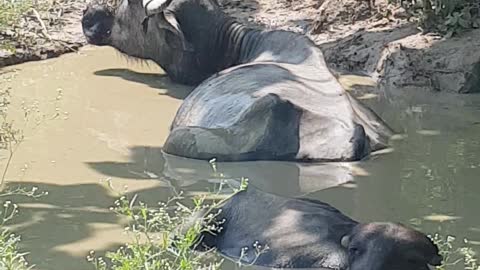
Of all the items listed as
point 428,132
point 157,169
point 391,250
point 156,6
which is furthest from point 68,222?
point 156,6

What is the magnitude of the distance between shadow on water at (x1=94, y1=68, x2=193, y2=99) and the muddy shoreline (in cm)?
92

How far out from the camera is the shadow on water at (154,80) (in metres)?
9.44

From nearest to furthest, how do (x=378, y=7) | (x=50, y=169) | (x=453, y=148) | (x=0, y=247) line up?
(x=0, y=247) < (x=50, y=169) < (x=453, y=148) < (x=378, y=7)

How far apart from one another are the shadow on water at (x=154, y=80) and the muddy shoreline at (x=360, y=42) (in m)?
0.92

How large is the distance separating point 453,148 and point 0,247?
438 centimetres

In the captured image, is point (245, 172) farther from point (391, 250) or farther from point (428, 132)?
point (391, 250)

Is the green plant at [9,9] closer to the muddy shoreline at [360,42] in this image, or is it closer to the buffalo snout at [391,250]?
the muddy shoreline at [360,42]

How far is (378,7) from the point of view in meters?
11.7

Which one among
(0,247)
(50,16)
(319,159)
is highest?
(0,247)

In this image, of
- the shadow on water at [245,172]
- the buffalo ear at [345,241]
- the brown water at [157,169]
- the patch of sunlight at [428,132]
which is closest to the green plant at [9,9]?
the brown water at [157,169]

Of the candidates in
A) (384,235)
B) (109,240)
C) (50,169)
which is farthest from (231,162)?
(384,235)

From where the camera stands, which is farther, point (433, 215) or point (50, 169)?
point (50, 169)

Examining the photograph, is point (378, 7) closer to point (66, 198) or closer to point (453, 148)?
point (453, 148)

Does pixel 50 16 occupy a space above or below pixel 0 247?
below
